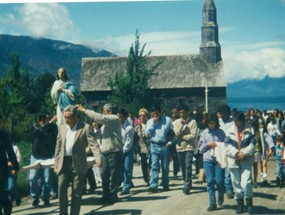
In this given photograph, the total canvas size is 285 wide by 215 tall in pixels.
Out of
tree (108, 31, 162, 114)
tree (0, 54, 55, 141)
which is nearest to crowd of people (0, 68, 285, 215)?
tree (0, 54, 55, 141)

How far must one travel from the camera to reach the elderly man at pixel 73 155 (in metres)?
6.56

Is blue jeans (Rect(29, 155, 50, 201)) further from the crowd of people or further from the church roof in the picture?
the church roof

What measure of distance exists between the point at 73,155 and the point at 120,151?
1.47m

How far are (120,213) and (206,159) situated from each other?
1.44 m

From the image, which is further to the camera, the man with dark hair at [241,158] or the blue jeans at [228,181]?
the blue jeans at [228,181]

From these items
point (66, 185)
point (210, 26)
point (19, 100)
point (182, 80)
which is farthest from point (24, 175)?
point (182, 80)

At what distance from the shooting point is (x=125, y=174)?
28.6 ft

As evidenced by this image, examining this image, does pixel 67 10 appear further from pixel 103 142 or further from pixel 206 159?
pixel 206 159

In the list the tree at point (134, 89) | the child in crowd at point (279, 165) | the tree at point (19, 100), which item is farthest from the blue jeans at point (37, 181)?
the tree at point (134, 89)

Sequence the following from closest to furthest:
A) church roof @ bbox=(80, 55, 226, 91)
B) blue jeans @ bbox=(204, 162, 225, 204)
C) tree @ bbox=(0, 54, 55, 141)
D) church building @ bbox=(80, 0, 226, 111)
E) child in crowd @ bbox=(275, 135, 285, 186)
A: blue jeans @ bbox=(204, 162, 225, 204) → child in crowd @ bbox=(275, 135, 285, 186) → tree @ bbox=(0, 54, 55, 141) → church building @ bbox=(80, 0, 226, 111) → church roof @ bbox=(80, 55, 226, 91)

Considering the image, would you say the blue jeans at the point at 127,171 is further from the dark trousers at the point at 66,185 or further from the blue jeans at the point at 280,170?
the blue jeans at the point at 280,170

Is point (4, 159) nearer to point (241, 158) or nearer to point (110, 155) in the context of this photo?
point (110, 155)

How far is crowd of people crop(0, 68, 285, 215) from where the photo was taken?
6.61 meters

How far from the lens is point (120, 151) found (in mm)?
7922
